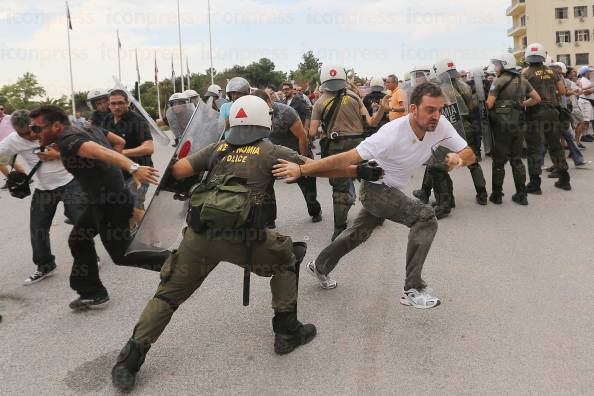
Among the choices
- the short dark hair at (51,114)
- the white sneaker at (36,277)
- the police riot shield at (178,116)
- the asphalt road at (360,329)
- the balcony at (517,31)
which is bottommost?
the asphalt road at (360,329)

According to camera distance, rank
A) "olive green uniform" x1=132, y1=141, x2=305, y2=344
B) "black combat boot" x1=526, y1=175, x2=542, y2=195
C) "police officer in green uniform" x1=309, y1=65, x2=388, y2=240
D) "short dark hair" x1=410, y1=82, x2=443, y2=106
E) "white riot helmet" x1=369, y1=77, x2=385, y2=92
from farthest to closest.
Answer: "white riot helmet" x1=369, y1=77, x2=385, y2=92, "black combat boot" x1=526, y1=175, x2=542, y2=195, "police officer in green uniform" x1=309, y1=65, x2=388, y2=240, "short dark hair" x1=410, y1=82, x2=443, y2=106, "olive green uniform" x1=132, y1=141, x2=305, y2=344

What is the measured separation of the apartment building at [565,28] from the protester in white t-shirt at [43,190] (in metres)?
70.9

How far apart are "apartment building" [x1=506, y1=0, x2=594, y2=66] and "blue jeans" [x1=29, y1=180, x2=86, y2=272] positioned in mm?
70929

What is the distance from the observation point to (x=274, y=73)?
82750 mm

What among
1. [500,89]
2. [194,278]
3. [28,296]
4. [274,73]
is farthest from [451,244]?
[274,73]

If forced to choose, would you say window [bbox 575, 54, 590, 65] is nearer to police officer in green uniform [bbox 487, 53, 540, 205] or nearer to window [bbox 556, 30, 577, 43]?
window [bbox 556, 30, 577, 43]

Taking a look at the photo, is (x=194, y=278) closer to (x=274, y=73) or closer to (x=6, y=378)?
(x=6, y=378)

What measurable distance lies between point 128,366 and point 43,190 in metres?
2.80

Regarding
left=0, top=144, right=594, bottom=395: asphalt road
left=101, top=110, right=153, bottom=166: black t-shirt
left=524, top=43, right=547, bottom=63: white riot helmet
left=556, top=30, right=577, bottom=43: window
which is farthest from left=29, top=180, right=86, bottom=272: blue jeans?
left=556, top=30, right=577, bottom=43: window

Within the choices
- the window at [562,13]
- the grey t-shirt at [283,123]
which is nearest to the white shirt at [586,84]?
the grey t-shirt at [283,123]

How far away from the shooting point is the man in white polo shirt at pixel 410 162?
12.2 feet

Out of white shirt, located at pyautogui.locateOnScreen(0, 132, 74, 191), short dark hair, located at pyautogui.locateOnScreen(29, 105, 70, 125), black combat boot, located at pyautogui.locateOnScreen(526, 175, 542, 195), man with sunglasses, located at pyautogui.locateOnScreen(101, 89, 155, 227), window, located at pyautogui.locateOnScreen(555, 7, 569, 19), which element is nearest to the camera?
short dark hair, located at pyautogui.locateOnScreen(29, 105, 70, 125)

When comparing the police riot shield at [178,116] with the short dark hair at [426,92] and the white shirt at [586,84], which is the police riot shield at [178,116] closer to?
the short dark hair at [426,92]

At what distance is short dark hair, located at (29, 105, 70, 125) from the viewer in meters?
3.99
